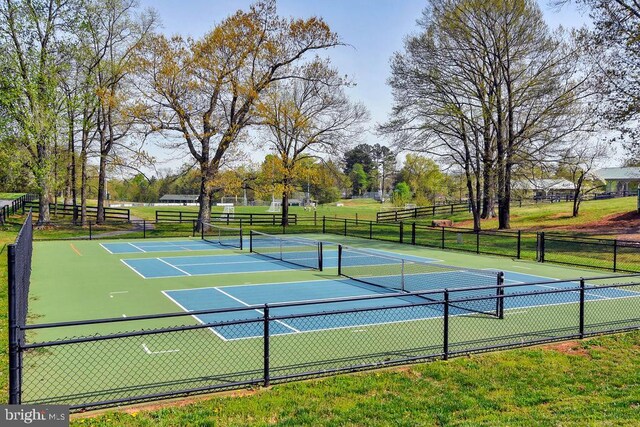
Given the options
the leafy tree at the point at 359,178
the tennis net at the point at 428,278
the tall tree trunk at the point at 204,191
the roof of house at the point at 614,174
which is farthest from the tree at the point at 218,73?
the leafy tree at the point at 359,178

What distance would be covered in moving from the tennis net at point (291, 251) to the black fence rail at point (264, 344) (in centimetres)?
840

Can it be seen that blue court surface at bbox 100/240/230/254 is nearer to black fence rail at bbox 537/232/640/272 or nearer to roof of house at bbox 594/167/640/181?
black fence rail at bbox 537/232/640/272

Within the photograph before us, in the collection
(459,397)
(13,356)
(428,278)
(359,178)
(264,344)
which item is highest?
(359,178)

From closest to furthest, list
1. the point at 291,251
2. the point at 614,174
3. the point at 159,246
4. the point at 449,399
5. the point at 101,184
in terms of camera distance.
Answer: the point at 449,399, the point at 291,251, the point at 159,246, the point at 101,184, the point at 614,174

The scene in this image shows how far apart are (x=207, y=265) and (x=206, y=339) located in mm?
11732

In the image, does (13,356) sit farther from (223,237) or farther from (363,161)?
(363,161)

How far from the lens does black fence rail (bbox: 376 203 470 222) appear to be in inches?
2346

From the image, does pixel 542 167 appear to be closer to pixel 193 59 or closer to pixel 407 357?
pixel 193 59

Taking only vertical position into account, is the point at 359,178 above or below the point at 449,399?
above

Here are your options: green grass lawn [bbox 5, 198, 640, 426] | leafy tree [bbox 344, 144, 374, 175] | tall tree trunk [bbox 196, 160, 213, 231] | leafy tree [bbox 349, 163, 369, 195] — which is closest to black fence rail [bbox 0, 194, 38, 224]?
tall tree trunk [bbox 196, 160, 213, 231]

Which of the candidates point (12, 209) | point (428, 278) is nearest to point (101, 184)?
point (12, 209)

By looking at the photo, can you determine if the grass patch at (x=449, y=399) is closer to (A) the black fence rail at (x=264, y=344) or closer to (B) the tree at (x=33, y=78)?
(A) the black fence rail at (x=264, y=344)

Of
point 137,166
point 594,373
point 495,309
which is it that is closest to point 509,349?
point 594,373

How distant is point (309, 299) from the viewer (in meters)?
14.5
